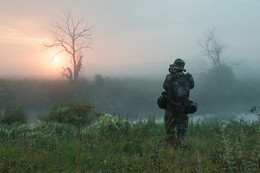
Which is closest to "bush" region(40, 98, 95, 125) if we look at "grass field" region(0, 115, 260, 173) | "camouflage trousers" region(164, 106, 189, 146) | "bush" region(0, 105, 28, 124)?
"bush" region(0, 105, 28, 124)

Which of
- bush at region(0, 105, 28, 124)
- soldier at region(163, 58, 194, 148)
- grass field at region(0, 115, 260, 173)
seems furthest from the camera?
bush at region(0, 105, 28, 124)

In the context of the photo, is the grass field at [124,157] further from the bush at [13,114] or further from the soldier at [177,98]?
the bush at [13,114]

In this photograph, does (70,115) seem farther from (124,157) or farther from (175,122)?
(124,157)

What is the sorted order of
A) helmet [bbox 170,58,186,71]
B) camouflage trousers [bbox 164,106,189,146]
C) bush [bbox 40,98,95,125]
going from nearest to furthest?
camouflage trousers [bbox 164,106,189,146] < helmet [bbox 170,58,186,71] < bush [bbox 40,98,95,125]

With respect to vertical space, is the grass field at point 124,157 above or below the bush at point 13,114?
above

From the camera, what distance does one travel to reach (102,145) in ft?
20.1

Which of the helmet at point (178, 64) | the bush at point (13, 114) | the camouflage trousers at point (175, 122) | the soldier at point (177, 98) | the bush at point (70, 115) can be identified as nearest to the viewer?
the soldier at point (177, 98)

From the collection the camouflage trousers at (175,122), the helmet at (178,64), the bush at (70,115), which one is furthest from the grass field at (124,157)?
the bush at (70,115)

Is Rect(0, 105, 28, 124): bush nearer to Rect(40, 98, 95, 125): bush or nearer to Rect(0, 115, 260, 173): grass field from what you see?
Rect(40, 98, 95, 125): bush

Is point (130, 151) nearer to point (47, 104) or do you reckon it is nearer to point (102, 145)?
point (102, 145)

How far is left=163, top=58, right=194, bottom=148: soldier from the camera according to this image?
671 centimetres

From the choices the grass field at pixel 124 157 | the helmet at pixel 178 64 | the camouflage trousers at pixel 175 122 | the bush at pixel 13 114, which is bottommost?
the bush at pixel 13 114

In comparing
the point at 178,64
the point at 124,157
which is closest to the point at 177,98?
the point at 178,64

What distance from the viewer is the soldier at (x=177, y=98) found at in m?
6.71
